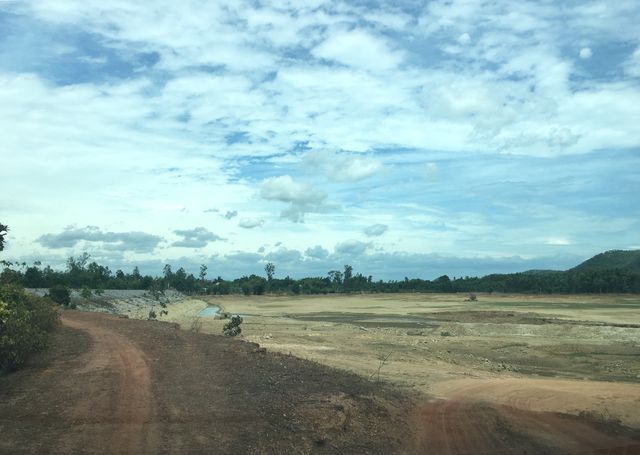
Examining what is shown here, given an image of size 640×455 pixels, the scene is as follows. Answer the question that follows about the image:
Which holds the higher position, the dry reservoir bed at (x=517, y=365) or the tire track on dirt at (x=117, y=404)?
the tire track on dirt at (x=117, y=404)

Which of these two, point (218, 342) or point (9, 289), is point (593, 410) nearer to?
point (218, 342)

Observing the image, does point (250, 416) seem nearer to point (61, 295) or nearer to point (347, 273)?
point (61, 295)

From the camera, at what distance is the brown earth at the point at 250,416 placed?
966cm

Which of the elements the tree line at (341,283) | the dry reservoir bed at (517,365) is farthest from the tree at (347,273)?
the dry reservoir bed at (517,365)

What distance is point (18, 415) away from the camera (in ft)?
35.5

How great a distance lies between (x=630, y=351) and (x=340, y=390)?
24.8 m

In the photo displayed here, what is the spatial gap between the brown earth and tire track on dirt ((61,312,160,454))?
0.02 metres

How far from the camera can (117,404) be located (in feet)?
37.6

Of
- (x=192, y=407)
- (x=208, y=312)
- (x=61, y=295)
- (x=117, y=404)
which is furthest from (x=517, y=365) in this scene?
(x=208, y=312)

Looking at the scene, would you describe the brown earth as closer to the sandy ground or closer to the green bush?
the green bush

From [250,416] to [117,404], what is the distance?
2.73 meters

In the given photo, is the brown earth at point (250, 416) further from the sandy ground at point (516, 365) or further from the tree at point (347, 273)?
the tree at point (347, 273)

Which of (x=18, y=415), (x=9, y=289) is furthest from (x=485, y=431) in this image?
(x=9, y=289)

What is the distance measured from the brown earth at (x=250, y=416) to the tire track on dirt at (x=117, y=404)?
0.02m
